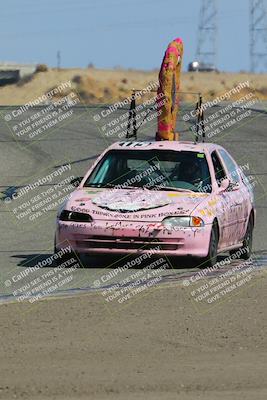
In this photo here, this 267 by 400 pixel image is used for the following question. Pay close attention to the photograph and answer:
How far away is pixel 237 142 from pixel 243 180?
19.7 m

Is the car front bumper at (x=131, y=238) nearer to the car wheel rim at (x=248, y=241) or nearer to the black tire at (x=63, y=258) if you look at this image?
the black tire at (x=63, y=258)

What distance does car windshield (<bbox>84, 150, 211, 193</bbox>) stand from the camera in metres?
14.3

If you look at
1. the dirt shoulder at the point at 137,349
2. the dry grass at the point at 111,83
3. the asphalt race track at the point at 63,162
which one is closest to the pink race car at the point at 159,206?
the asphalt race track at the point at 63,162

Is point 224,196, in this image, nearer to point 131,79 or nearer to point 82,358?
point 82,358

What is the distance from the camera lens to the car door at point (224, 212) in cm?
1411

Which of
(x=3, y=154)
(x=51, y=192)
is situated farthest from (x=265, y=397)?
(x=3, y=154)

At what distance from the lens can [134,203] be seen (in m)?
13.6

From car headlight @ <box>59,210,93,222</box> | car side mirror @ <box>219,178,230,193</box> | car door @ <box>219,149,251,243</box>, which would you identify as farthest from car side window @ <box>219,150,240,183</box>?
car headlight @ <box>59,210,93,222</box>

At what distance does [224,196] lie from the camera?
47.1ft

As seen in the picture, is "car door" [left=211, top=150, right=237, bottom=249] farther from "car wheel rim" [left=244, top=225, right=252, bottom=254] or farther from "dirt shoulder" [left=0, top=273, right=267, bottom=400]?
"dirt shoulder" [left=0, top=273, right=267, bottom=400]

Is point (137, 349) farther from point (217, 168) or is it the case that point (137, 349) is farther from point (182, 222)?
point (217, 168)

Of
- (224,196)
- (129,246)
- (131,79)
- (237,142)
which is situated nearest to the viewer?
(129,246)

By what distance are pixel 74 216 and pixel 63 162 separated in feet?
56.1

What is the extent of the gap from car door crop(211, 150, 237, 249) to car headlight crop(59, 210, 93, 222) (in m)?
1.50
